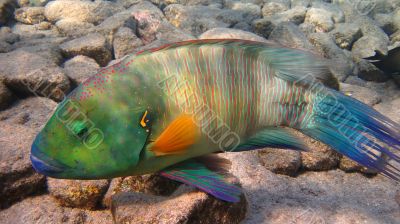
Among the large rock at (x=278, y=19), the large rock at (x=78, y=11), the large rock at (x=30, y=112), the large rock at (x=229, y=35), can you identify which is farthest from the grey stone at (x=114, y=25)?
the large rock at (x=278, y=19)

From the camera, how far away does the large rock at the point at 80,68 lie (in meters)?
3.94

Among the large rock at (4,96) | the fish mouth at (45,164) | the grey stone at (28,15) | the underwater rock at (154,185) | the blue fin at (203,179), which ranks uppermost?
the fish mouth at (45,164)

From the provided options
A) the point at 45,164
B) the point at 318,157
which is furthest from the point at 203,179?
the point at 318,157

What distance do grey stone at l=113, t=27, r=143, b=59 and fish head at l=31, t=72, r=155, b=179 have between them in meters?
3.58

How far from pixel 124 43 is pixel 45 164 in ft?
12.8

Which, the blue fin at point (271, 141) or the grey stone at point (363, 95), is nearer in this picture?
the blue fin at point (271, 141)

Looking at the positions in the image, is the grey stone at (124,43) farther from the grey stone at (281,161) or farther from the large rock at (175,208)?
the large rock at (175,208)

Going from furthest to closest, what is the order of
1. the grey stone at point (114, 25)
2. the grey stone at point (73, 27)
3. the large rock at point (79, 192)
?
the grey stone at point (73, 27) < the grey stone at point (114, 25) < the large rock at point (79, 192)

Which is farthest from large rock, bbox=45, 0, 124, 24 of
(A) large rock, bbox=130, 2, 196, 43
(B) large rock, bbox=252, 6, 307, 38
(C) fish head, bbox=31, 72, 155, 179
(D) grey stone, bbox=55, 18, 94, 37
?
(C) fish head, bbox=31, 72, 155, 179

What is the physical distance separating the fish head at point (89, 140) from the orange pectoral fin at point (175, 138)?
0.34ft

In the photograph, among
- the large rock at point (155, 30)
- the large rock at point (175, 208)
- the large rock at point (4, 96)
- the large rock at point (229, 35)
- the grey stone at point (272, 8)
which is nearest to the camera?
the large rock at point (175, 208)

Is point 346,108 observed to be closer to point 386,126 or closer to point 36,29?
point 386,126

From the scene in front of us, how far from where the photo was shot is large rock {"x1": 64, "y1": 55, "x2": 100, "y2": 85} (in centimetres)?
394

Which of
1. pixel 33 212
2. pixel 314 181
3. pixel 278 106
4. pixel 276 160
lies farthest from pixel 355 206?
pixel 33 212
